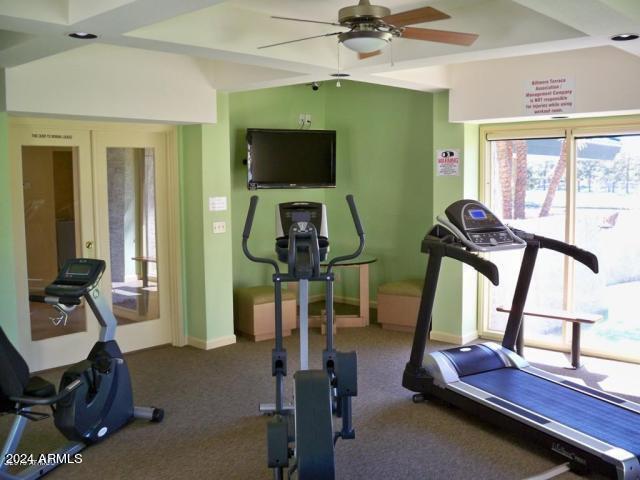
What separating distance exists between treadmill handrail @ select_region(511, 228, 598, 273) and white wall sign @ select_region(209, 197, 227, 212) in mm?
2788

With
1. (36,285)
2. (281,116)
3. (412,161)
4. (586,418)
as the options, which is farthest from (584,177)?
(36,285)

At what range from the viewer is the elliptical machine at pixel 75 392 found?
376 cm

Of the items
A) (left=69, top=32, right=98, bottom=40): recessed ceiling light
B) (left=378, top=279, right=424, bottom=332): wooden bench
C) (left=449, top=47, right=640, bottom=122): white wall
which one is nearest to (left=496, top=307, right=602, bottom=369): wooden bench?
(left=378, top=279, right=424, bottom=332): wooden bench

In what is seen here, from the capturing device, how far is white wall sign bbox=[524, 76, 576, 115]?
17.9 feet

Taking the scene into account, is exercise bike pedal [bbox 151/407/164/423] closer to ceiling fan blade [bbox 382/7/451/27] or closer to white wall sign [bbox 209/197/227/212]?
white wall sign [bbox 209/197/227/212]

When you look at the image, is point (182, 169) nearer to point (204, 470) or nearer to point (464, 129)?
point (464, 129)

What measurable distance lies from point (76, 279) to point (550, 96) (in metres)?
3.97

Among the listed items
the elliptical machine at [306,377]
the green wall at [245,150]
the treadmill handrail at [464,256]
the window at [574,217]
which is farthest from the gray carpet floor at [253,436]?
the green wall at [245,150]

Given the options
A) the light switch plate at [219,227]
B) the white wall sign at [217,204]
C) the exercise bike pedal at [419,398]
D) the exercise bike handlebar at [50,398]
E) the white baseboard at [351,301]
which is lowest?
the exercise bike pedal at [419,398]

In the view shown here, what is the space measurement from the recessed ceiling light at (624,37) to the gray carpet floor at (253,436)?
250 centimetres

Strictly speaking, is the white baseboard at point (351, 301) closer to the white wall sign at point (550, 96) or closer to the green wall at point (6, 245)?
the white wall sign at point (550, 96)

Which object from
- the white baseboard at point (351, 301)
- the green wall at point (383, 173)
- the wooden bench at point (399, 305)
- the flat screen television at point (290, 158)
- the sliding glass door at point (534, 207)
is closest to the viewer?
the sliding glass door at point (534, 207)

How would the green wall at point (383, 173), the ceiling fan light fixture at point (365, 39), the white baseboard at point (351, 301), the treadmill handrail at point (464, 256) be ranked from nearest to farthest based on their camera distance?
1. the ceiling fan light fixture at point (365, 39)
2. the treadmill handrail at point (464, 256)
3. the green wall at point (383, 173)
4. the white baseboard at point (351, 301)

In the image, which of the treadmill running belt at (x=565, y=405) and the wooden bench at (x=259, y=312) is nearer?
the treadmill running belt at (x=565, y=405)
